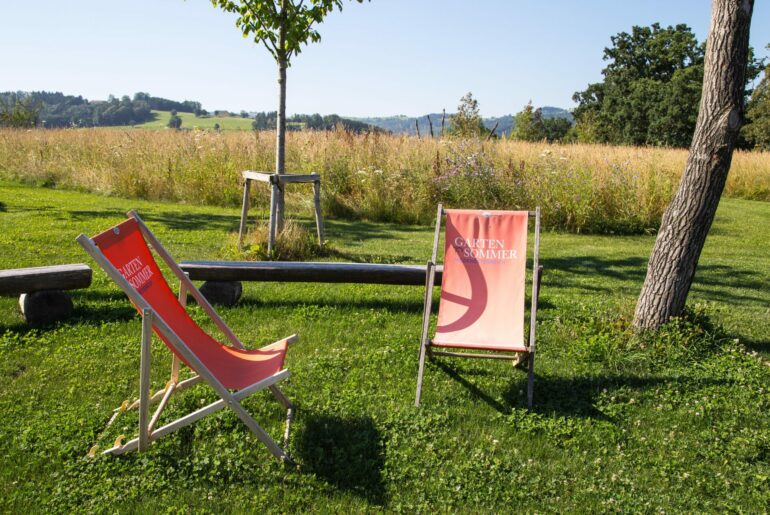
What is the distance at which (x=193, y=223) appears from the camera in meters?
10.8

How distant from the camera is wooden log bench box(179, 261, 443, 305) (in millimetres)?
5840

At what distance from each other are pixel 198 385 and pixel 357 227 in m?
7.11

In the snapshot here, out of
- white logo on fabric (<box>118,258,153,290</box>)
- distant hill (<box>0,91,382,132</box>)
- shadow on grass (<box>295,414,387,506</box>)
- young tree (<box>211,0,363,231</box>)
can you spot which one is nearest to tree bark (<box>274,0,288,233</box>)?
young tree (<box>211,0,363,231</box>)

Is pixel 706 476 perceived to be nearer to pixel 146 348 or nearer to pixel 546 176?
pixel 146 348

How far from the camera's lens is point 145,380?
3281 mm

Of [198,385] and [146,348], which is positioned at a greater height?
[146,348]

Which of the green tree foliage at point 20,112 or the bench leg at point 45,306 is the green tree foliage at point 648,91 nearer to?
the green tree foliage at point 20,112

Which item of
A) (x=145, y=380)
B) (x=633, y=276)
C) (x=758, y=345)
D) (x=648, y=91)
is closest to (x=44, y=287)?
(x=145, y=380)

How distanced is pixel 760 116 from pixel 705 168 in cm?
3141

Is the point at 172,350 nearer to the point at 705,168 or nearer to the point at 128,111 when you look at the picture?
the point at 705,168

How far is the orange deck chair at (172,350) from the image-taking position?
10.5ft

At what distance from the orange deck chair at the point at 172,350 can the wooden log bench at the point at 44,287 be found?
74.2 inches

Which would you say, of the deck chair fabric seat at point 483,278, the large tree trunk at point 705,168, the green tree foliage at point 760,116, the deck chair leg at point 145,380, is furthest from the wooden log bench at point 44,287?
the green tree foliage at point 760,116

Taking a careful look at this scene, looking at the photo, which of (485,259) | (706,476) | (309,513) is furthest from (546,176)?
(309,513)
